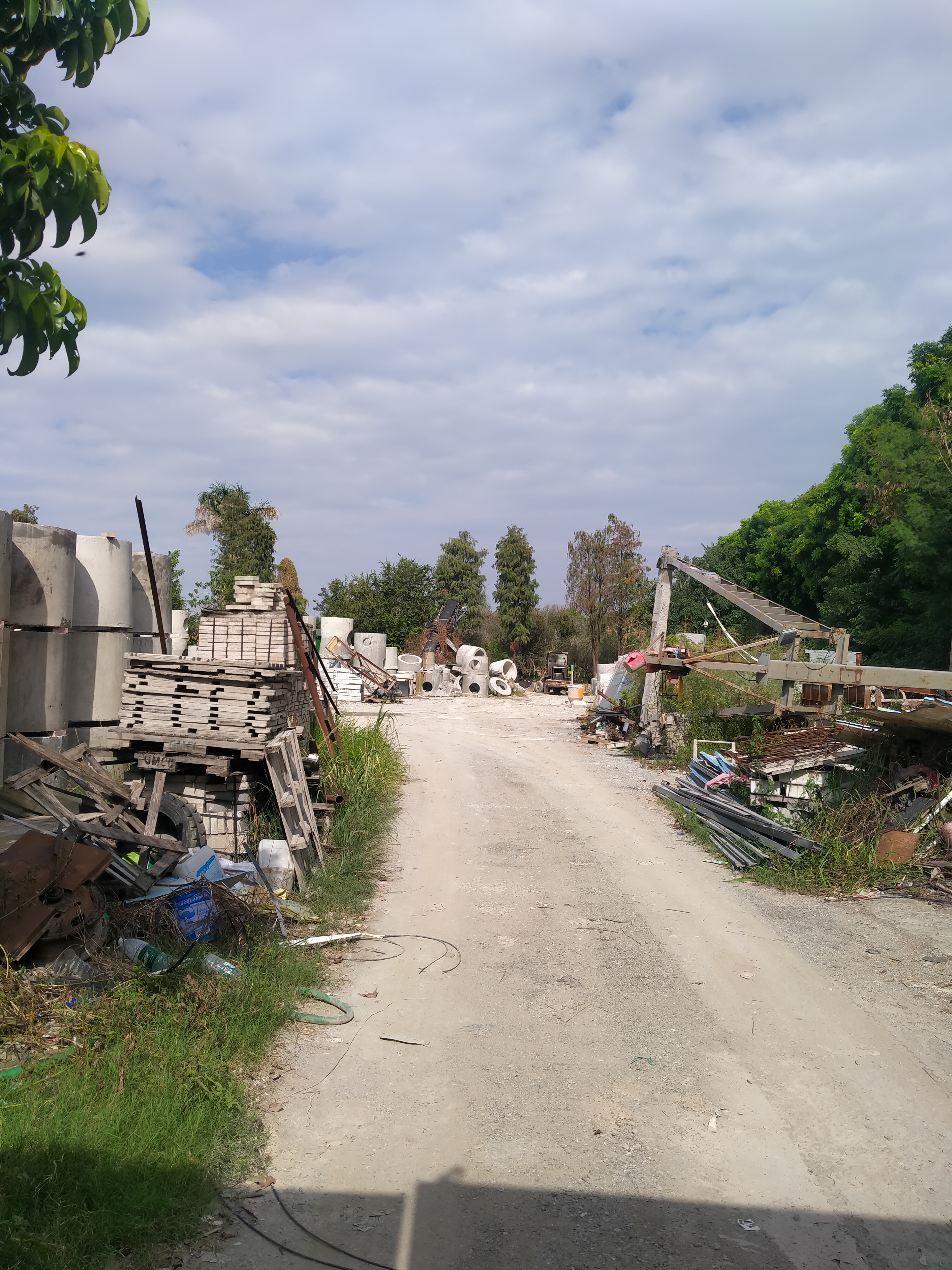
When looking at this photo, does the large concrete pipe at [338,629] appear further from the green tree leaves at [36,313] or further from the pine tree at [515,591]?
the green tree leaves at [36,313]

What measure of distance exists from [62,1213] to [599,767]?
1420 centimetres

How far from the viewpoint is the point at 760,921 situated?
25.3 feet

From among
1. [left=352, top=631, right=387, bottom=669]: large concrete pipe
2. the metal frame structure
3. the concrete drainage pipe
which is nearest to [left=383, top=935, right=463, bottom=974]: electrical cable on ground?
the metal frame structure

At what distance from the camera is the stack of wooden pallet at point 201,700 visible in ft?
27.6

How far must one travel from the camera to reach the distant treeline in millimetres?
18625

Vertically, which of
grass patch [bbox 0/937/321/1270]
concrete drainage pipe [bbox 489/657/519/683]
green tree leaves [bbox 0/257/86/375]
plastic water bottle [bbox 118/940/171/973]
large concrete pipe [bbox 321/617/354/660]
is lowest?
grass patch [bbox 0/937/321/1270]

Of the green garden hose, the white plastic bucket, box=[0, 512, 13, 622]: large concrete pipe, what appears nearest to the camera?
the green garden hose

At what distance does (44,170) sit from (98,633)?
25.2 ft

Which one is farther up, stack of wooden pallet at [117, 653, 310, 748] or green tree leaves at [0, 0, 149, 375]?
green tree leaves at [0, 0, 149, 375]

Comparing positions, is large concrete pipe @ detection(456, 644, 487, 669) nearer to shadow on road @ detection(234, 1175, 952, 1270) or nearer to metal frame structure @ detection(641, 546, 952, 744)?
metal frame structure @ detection(641, 546, 952, 744)

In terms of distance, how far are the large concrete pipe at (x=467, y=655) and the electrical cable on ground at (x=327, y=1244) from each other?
3179 cm

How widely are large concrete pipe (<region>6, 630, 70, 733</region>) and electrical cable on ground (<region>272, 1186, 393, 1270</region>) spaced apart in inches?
240

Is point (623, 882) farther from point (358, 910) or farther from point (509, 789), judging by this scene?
point (509, 789)

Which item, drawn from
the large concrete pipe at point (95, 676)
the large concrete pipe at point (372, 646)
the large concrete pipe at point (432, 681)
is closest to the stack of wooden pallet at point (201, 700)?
the large concrete pipe at point (95, 676)
